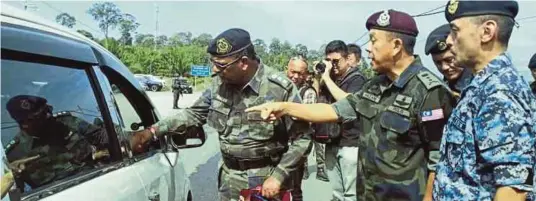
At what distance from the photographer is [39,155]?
1.89 m

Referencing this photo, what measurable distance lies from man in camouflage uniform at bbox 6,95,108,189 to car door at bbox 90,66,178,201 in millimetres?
280

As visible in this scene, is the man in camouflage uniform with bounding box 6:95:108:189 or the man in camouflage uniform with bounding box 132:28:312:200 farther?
the man in camouflage uniform with bounding box 132:28:312:200

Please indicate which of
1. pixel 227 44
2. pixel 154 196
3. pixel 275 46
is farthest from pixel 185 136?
pixel 275 46

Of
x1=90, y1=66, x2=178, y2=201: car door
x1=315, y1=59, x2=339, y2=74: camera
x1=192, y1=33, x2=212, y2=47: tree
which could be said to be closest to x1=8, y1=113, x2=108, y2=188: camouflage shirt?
x1=90, y1=66, x2=178, y2=201: car door

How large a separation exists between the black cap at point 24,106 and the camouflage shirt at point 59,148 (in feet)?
0.20

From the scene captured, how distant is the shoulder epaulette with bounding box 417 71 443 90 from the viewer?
2.58m

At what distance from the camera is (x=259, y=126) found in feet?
10.4

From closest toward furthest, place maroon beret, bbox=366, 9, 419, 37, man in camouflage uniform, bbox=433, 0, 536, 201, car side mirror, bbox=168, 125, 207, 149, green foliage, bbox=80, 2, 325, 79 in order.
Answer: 1. man in camouflage uniform, bbox=433, 0, 536, 201
2. maroon beret, bbox=366, 9, 419, 37
3. car side mirror, bbox=168, 125, 207, 149
4. green foliage, bbox=80, 2, 325, 79

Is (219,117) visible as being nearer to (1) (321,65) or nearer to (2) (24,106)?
(2) (24,106)

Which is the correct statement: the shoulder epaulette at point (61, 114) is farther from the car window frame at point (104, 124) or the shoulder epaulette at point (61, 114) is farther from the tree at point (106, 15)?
the tree at point (106, 15)

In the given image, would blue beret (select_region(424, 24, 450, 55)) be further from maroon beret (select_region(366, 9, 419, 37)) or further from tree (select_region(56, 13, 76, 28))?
tree (select_region(56, 13, 76, 28))

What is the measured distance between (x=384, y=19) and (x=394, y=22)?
5cm

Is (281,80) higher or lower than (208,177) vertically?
higher

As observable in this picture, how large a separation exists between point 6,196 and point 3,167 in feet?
0.22
